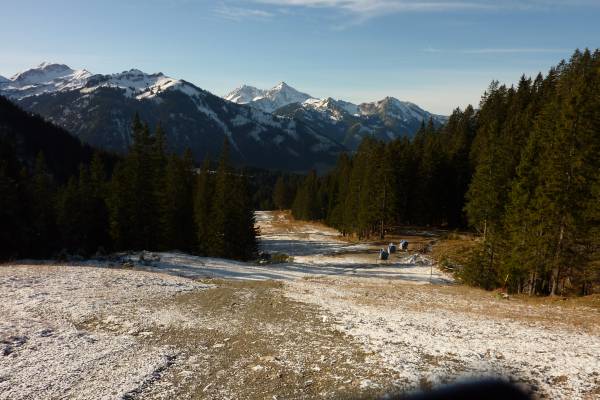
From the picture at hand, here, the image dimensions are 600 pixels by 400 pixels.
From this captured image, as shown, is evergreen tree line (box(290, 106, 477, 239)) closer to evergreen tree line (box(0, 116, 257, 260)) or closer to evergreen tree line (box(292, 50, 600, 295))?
evergreen tree line (box(292, 50, 600, 295))

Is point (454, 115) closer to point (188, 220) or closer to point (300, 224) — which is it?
point (300, 224)

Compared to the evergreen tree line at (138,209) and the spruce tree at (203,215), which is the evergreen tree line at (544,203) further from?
the spruce tree at (203,215)

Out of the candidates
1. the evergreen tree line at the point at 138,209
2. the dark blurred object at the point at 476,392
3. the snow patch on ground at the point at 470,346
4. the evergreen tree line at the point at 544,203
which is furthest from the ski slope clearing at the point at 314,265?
the dark blurred object at the point at 476,392

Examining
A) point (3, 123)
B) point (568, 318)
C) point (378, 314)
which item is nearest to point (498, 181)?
point (568, 318)

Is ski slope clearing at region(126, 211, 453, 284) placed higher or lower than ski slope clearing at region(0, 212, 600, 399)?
lower

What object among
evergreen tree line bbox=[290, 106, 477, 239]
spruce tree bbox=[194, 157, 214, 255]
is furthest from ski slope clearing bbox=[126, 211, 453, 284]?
spruce tree bbox=[194, 157, 214, 255]

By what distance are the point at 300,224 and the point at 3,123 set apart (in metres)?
139

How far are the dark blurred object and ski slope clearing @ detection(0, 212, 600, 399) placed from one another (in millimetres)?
457

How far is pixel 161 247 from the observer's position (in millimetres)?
44094

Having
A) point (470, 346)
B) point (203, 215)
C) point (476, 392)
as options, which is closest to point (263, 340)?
point (476, 392)

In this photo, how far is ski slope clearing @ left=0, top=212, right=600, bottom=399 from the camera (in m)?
9.84

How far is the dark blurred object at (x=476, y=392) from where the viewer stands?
9125mm

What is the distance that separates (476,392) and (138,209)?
4044cm

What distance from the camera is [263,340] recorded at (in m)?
13.2
